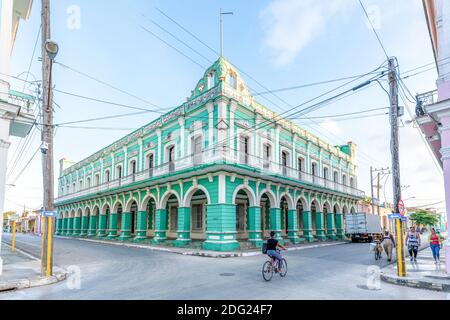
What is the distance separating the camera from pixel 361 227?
88.0 ft

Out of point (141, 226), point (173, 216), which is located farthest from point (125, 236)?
point (173, 216)

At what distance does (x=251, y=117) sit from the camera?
66.7ft

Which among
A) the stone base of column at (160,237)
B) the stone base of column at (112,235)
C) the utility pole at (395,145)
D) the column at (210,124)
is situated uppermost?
the column at (210,124)

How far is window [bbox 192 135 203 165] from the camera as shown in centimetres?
1902

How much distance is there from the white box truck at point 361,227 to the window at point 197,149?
15.8m

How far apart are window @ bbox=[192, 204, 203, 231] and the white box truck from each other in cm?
1394

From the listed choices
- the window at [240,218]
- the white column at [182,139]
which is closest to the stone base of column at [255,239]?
the window at [240,218]

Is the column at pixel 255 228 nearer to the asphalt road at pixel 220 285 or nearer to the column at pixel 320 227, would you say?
the asphalt road at pixel 220 285

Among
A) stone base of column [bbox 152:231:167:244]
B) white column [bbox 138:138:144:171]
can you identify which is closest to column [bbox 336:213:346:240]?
stone base of column [bbox 152:231:167:244]

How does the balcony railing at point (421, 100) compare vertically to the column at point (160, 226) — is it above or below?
above

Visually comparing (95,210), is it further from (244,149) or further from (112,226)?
(244,149)

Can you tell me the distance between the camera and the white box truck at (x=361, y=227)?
1049 inches

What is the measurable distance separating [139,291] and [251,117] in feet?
48.0
